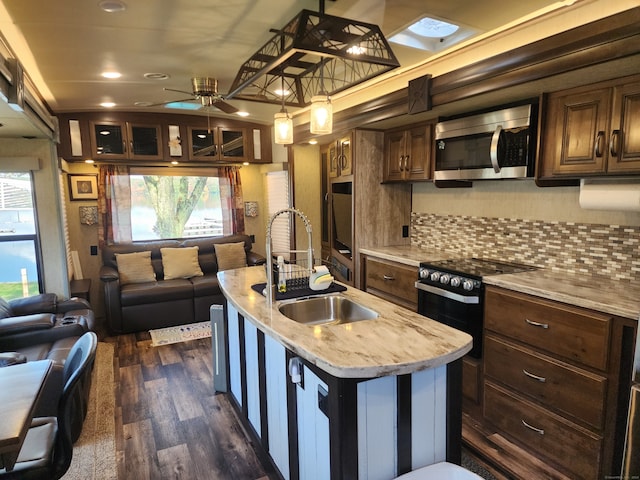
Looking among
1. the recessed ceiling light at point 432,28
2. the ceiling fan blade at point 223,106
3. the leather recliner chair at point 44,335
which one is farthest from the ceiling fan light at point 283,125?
the leather recliner chair at point 44,335

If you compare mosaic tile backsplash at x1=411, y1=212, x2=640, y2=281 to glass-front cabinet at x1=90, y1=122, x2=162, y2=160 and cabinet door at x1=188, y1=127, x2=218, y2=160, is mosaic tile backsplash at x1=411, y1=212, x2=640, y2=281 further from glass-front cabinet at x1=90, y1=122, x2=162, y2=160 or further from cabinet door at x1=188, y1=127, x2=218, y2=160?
glass-front cabinet at x1=90, y1=122, x2=162, y2=160

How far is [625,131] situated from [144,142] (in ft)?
16.0

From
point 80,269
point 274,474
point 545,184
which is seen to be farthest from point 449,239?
point 80,269

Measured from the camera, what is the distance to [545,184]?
8.62ft

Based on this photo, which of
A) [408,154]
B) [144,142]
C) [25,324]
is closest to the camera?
[25,324]

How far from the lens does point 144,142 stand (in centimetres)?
503

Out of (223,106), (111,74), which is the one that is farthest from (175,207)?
(111,74)

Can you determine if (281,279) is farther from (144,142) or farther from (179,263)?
(144,142)

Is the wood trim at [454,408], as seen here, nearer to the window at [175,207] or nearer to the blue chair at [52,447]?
the blue chair at [52,447]

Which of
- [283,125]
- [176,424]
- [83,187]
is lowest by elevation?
[176,424]

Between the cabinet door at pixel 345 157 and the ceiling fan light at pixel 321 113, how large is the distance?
1677 millimetres

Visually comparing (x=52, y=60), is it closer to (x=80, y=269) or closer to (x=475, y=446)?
(x=80, y=269)

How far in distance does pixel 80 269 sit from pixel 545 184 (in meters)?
5.23

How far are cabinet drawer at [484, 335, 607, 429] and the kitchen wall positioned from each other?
2.51 feet
